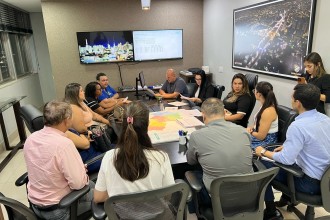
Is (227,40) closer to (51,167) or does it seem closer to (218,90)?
(218,90)

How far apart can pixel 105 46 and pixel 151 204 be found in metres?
4.65

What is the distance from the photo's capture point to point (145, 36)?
5.46 m

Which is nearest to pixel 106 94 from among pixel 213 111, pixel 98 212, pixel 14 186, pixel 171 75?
pixel 171 75

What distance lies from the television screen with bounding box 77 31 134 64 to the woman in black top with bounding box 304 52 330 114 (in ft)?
12.2

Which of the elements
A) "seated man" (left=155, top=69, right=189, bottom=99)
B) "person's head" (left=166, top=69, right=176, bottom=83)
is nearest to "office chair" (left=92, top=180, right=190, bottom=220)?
"seated man" (left=155, top=69, right=189, bottom=99)

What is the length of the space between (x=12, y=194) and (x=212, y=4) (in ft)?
16.1

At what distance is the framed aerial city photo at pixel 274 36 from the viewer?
2910 millimetres

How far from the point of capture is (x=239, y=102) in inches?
115

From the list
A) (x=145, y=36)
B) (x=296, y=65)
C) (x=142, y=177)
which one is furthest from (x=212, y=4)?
(x=142, y=177)

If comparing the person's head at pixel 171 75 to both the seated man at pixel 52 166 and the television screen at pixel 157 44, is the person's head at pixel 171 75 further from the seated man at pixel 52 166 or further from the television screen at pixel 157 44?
the seated man at pixel 52 166

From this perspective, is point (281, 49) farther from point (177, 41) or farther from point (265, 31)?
point (177, 41)

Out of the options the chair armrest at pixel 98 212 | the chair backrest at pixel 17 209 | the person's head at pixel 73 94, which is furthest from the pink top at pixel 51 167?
the person's head at pixel 73 94

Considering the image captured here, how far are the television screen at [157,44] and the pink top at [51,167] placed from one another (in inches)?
166

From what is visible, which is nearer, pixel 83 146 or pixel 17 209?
pixel 17 209
